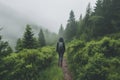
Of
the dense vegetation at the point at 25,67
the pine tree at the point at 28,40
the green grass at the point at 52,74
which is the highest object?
the pine tree at the point at 28,40

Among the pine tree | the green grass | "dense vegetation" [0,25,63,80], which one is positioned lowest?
the green grass

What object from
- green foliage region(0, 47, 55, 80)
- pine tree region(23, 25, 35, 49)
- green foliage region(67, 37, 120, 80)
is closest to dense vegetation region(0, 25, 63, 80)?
green foliage region(0, 47, 55, 80)

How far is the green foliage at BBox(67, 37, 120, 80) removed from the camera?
14.9 metres

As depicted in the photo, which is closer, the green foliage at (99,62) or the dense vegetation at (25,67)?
the green foliage at (99,62)

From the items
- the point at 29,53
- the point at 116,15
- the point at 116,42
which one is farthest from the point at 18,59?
the point at 116,15

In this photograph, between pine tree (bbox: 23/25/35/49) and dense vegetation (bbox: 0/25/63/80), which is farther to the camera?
pine tree (bbox: 23/25/35/49)

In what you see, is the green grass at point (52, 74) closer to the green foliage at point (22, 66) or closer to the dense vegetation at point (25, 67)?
the dense vegetation at point (25, 67)

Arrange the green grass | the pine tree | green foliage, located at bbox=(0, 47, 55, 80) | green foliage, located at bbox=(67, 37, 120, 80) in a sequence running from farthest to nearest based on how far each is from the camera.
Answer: the pine tree < the green grass < green foliage, located at bbox=(0, 47, 55, 80) < green foliage, located at bbox=(67, 37, 120, 80)

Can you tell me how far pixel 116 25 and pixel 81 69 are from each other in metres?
14.0

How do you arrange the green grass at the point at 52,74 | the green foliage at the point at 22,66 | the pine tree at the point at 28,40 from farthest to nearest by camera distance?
the pine tree at the point at 28,40
the green grass at the point at 52,74
the green foliage at the point at 22,66

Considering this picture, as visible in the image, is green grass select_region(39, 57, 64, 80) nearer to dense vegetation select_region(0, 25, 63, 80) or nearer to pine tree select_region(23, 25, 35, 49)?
dense vegetation select_region(0, 25, 63, 80)

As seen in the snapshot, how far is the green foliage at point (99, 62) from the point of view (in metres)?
14.9

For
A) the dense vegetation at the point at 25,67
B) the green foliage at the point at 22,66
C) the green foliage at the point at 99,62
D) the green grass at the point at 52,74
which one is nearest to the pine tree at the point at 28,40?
the dense vegetation at the point at 25,67

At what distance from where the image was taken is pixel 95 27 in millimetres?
31172
